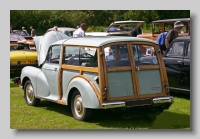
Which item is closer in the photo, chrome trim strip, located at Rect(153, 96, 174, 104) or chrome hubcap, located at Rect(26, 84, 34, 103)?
chrome trim strip, located at Rect(153, 96, 174, 104)

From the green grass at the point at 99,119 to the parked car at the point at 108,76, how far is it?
0.26 metres

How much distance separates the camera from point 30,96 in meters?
9.05

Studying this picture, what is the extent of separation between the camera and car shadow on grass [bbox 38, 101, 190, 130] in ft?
24.1

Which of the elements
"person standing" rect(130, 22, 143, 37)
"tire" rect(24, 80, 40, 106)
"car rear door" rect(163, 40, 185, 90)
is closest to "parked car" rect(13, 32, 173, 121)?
"tire" rect(24, 80, 40, 106)

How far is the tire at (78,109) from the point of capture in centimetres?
732

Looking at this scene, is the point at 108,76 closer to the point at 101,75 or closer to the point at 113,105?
the point at 101,75

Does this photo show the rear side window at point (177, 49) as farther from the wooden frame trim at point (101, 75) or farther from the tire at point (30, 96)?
the tire at point (30, 96)

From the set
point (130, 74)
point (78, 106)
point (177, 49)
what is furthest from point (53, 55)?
point (177, 49)

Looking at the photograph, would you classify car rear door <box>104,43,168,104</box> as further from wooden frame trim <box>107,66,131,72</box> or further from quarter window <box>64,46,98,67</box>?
quarter window <box>64,46,98,67</box>

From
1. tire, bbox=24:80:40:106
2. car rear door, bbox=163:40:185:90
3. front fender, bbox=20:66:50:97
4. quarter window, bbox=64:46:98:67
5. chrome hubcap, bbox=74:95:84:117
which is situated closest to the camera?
quarter window, bbox=64:46:98:67

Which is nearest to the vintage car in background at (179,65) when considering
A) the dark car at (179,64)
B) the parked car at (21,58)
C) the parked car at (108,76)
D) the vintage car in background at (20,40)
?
the dark car at (179,64)

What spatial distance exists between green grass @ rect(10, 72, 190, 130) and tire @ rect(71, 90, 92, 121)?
94 millimetres

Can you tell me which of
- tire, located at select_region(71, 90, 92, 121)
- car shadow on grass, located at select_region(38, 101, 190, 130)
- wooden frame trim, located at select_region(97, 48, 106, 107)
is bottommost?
car shadow on grass, located at select_region(38, 101, 190, 130)

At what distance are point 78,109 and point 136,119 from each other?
1.08 metres
